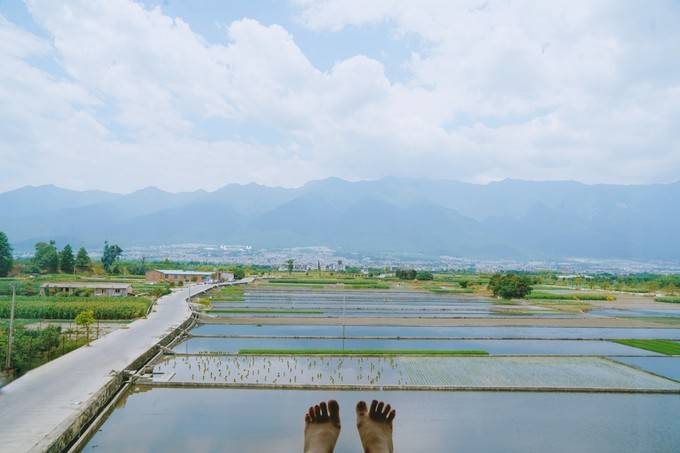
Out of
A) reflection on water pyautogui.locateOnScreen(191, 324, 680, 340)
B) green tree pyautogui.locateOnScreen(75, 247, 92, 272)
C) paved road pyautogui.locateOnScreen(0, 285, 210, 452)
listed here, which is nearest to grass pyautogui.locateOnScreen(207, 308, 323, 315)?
reflection on water pyautogui.locateOnScreen(191, 324, 680, 340)

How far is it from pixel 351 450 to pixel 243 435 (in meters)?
2.51

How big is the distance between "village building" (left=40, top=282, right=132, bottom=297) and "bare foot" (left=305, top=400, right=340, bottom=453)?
31.6 m

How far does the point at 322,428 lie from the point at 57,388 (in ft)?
30.9

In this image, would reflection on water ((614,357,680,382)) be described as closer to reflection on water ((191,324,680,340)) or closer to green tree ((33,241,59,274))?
reflection on water ((191,324,680,340))

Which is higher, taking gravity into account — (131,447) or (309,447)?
(309,447)

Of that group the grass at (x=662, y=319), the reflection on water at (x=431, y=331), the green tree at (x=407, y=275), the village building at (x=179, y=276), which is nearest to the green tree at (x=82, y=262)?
the village building at (x=179, y=276)

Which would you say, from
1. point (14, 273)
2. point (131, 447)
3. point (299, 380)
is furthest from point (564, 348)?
point (14, 273)

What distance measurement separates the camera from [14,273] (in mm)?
47625

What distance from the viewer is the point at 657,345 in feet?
77.8

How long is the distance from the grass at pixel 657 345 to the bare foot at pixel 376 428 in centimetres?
2043

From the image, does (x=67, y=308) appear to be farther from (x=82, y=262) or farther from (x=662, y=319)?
(x=662, y=319)

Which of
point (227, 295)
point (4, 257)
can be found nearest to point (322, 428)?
point (227, 295)

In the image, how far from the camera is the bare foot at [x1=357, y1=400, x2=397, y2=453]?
6.24m

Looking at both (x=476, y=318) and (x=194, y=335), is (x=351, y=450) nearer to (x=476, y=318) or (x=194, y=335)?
(x=194, y=335)
